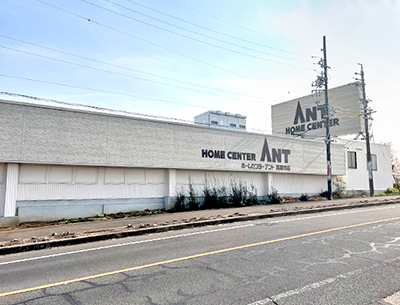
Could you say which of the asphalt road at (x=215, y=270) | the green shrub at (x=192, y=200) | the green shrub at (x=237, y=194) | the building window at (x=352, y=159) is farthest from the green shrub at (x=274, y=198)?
the building window at (x=352, y=159)

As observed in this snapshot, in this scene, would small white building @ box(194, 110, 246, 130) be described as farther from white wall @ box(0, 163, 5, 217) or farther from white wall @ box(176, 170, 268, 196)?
white wall @ box(0, 163, 5, 217)

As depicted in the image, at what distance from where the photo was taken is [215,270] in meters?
5.90

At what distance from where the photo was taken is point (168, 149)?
A: 1781 cm

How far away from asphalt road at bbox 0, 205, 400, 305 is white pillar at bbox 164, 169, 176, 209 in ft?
27.3

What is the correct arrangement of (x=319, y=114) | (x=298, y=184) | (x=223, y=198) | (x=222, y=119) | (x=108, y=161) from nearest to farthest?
(x=108, y=161), (x=223, y=198), (x=298, y=184), (x=222, y=119), (x=319, y=114)

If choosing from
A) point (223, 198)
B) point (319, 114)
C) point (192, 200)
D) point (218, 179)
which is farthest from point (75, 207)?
point (319, 114)

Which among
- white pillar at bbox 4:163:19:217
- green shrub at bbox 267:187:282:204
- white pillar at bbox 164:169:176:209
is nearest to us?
white pillar at bbox 4:163:19:217

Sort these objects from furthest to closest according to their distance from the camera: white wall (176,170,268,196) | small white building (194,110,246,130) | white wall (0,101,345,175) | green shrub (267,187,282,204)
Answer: small white building (194,110,246,130), green shrub (267,187,282,204), white wall (176,170,268,196), white wall (0,101,345,175)

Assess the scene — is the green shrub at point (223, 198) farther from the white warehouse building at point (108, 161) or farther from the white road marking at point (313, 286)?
the white road marking at point (313, 286)

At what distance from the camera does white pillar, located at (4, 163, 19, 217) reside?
43.9ft

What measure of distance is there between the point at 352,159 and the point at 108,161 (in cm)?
2471

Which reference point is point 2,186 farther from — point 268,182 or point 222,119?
point 222,119

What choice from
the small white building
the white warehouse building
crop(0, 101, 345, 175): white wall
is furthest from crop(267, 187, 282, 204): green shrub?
the small white building

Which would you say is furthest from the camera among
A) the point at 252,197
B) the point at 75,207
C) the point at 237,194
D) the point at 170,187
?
the point at 252,197
